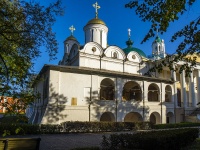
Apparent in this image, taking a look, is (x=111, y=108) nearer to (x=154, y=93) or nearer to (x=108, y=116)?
(x=108, y=116)

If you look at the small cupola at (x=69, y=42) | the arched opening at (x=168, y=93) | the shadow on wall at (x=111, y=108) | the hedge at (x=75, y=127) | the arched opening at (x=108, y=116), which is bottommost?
the hedge at (x=75, y=127)

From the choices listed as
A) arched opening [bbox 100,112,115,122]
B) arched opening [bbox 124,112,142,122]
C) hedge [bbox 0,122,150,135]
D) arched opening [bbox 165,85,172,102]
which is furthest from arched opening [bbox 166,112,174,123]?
arched opening [bbox 100,112,115,122]

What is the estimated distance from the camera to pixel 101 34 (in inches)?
1231

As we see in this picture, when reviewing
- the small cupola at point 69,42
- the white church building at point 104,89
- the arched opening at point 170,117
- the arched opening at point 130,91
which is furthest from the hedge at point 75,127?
the small cupola at point 69,42

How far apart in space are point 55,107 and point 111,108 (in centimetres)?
640

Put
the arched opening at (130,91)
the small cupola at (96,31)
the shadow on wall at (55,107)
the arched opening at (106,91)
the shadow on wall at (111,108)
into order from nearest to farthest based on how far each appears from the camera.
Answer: the shadow on wall at (55,107) < the shadow on wall at (111,108) < the arched opening at (106,91) < the arched opening at (130,91) < the small cupola at (96,31)

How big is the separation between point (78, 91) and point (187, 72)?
15427 mm

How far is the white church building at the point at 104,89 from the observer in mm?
20797

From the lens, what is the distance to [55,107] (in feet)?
65.5

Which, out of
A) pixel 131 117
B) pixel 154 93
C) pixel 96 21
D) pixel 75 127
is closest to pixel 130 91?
pixel 131 117

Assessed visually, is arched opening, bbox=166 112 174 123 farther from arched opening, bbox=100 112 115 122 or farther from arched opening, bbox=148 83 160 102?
arched opening, bbox=100 112 115 122

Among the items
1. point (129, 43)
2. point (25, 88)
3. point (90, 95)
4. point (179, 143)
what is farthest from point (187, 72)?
point (129, 43)

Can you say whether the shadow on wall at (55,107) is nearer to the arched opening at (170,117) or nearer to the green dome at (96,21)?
the green dome at (96,21)

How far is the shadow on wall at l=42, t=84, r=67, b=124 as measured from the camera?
1957cm
